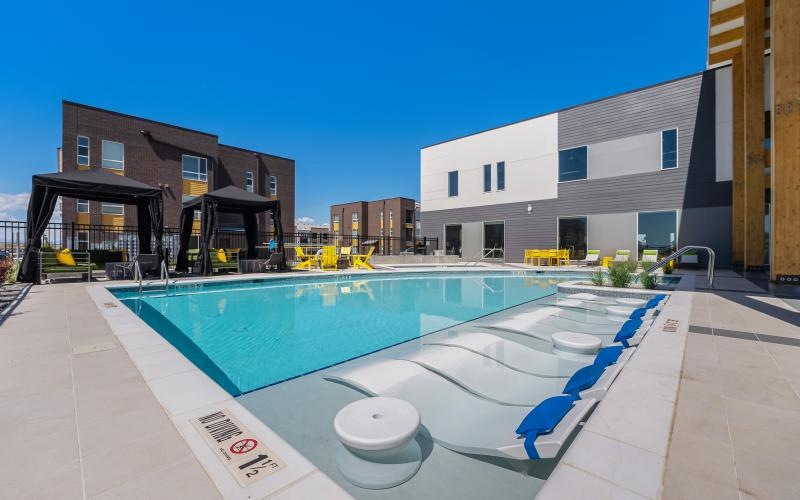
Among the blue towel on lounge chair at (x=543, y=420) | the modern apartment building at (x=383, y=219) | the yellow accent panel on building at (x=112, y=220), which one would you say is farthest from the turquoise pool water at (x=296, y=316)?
the modern apartment building at (x=383, y=219)

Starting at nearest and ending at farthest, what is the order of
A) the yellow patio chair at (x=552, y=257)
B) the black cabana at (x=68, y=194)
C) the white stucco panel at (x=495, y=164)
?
the black cabana at (x=68, y=194) → the yellow patio chair at (x=552, y=257) → the white stucco panel at (x=495, y=164)

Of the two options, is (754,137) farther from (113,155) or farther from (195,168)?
(113,155)

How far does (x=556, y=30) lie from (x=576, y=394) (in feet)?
61.6

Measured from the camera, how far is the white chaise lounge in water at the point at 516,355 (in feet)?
11.0

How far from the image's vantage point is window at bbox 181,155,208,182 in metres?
19.8

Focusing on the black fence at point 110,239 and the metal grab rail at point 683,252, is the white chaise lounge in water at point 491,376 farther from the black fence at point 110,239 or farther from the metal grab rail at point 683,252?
the black fence at point 110,239

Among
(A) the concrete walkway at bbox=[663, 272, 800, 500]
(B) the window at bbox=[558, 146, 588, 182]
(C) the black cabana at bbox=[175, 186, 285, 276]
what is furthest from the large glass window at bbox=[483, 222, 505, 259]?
(A) the concrete walkway at bbox=[663, 272, 800, 500]

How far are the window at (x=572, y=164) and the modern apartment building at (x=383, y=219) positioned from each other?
968 inches

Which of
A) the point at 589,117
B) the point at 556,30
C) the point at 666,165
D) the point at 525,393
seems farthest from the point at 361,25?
the point at 525,393

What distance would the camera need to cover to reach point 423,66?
1859cm

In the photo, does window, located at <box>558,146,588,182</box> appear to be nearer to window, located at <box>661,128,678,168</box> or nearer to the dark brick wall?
window, located at <box>661,128,678,168</box>

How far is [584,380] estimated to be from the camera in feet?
7.99

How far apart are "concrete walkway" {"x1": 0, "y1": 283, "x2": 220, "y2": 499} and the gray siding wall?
50.5 feet

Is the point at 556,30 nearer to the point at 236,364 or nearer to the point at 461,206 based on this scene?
the point at 461,206
